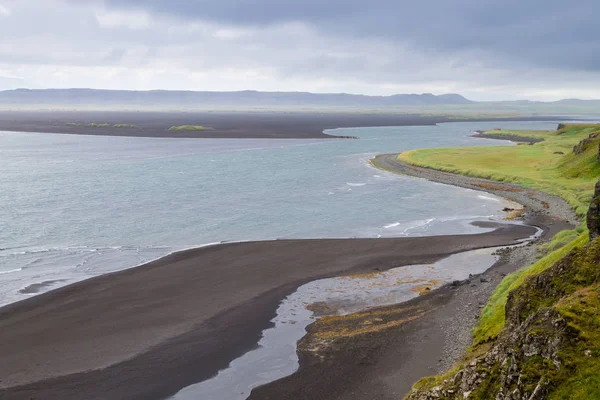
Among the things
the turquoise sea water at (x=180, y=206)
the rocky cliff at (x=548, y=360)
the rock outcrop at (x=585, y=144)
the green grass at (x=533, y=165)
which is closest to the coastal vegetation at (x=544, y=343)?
the rocky cliff at (x=548, y=360)

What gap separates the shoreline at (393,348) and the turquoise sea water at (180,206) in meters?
18.2

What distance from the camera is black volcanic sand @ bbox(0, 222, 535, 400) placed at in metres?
24.7

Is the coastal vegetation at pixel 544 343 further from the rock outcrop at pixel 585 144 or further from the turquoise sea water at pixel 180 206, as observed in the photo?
the rock outcrop at pixel 585 144

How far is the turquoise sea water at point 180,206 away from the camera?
149 ft

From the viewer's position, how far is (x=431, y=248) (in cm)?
4638

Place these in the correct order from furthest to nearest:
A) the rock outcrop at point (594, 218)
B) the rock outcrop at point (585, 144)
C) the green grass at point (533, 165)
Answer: the rock outcrop at point (585, 144) → the green grass at point (533, 165) → the rock outcrop at point (594, 218)

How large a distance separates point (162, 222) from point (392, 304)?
3082cm

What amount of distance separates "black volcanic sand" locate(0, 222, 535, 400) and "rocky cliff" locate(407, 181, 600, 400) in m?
13.2

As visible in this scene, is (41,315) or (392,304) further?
(392,304)

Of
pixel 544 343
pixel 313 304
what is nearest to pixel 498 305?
pixel 313 304

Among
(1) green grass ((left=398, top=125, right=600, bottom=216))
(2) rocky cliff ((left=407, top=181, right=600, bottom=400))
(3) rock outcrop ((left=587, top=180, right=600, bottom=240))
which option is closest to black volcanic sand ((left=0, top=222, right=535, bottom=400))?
(2) rocky cliff ((left=407, top=181, right=600, bottom=400))

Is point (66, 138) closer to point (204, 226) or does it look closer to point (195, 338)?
point (204, 226)

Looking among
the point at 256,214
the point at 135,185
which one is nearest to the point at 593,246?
the point at 256,214

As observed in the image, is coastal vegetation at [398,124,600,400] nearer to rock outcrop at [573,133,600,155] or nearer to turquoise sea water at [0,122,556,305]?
turquoise sea water at [0,122,556,305]
